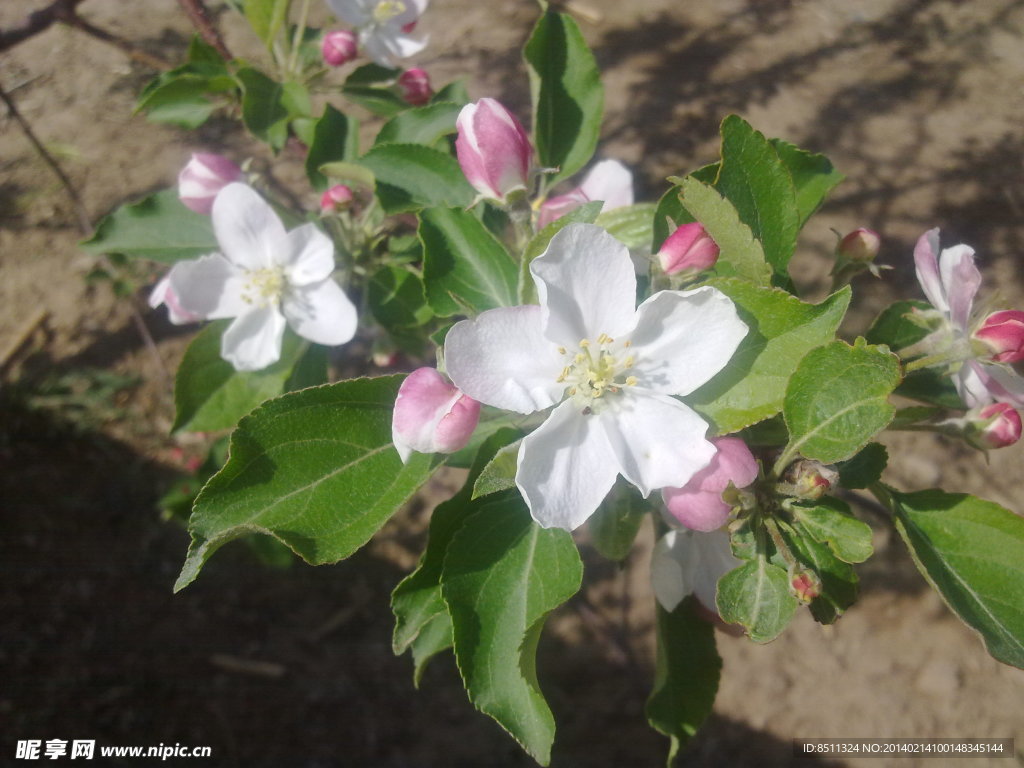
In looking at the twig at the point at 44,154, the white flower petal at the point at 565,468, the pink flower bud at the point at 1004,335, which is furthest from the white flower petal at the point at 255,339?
the pink flower bud at the point at 1004,335

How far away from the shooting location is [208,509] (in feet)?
3.04

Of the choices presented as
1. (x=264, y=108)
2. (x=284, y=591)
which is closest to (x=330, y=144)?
(x=264, y=108)

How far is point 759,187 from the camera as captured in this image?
1.03 m

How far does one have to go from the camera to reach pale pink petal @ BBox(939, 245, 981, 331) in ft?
3.43

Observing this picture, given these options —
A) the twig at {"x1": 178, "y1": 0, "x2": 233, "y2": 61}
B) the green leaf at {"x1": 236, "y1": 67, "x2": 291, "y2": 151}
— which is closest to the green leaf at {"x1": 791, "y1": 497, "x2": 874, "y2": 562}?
the green leaf at {"x1": 236, "y1": 67, "x2": 291, "y2": 151}

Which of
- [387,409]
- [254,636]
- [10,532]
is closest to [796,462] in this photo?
[387,409]

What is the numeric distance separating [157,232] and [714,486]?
1.24 m

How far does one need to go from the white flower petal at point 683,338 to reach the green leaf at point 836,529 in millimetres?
228

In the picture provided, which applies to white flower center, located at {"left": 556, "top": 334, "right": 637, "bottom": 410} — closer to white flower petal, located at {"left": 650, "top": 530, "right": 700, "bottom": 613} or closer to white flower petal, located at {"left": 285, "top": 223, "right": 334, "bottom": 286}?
white flower petal, located at {"left": 650, "top": 530, "right": 700, "bottom": 613}

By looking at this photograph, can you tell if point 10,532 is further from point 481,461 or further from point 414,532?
point 481,461

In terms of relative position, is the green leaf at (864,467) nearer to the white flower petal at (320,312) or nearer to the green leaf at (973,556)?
the green leaf at (973,556)

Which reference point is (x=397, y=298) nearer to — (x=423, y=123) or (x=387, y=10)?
(x=423, y=123)

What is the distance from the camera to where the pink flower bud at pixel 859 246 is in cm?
110

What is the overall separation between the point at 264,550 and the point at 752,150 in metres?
2.12
